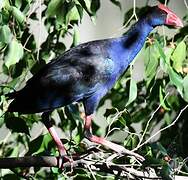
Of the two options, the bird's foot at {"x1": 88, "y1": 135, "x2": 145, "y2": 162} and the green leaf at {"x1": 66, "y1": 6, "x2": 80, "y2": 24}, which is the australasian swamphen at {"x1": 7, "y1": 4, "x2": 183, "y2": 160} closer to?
the bird's foot at {"x1": 88, "y1": 135, "x2": 145, "y2": 162}

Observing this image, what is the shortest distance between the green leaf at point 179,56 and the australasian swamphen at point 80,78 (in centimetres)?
14

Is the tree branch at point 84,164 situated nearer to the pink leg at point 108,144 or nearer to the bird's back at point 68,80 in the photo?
the pink leg at point 108,144

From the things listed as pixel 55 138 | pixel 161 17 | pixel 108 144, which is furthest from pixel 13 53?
pixel 161 17

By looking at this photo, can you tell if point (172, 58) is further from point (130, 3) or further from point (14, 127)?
point (130, 3)

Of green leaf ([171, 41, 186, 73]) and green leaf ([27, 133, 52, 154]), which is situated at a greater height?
green leaf ([171, 41, 186, 73])

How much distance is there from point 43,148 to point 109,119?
25 cm

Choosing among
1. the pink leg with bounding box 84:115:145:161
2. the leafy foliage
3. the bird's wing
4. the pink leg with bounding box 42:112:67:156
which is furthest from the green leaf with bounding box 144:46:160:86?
the pink leg with bounding box 42:112:67:156

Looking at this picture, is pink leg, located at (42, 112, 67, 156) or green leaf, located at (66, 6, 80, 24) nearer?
pink leg, located at (42, 112, 67, 156)

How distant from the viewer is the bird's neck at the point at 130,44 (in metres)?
2.29

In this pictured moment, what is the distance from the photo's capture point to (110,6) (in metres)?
3.81

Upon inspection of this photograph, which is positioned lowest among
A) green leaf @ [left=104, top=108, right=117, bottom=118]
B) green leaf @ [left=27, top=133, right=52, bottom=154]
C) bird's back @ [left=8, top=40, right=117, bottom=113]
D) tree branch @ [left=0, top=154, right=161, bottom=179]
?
green leaf @ [left=27, top=133, right=52, bottom=154]

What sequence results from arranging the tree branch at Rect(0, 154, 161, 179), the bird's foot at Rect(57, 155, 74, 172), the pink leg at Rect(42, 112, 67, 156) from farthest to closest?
the pink leg at Rect(42, 112, 67, 156) < the bird's foot at Rect(57, 155, 74, 172) < the tree branch at Rect(0, 154, 161, 179)

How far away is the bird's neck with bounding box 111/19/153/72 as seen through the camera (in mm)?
2291

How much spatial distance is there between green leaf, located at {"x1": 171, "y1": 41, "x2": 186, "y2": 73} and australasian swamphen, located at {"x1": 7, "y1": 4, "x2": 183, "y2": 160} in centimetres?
14
